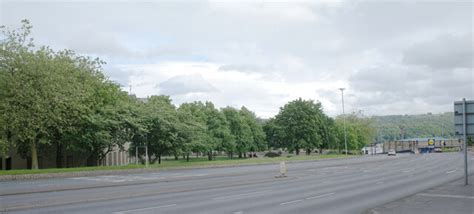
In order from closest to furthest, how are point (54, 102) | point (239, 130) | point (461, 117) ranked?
point (461, 117) < point (54, 102) < point (239, 130)

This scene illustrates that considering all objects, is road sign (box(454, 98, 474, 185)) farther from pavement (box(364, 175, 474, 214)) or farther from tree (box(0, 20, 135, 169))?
tree (box(0, 20, 135, 169))

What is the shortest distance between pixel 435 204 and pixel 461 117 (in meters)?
5.80

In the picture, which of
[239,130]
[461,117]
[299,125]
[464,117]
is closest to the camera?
[464,117]

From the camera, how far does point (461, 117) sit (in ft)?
63.9

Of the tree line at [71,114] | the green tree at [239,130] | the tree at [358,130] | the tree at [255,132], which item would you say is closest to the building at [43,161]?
the tree line at [71,114]

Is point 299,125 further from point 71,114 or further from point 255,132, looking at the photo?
point 71,114

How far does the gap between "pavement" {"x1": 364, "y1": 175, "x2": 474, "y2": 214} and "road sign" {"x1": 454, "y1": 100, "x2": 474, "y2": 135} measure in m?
2.30

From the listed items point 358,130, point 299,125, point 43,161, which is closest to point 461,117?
point 43,161

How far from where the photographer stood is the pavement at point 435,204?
13.5m

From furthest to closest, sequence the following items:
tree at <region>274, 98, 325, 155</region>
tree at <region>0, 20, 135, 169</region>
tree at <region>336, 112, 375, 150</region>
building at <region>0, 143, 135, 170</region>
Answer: tree at <region>336, 112, 375, 150</region>, tree at <region>274, 98, 325, 155</region>, building at <region>0, 143, 135, 170</region>, tree at <region>0, 20, 135, 169</region>

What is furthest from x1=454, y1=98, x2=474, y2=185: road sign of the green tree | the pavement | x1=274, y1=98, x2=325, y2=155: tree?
x1=274, y1=98, x2=325, y2=155: tree

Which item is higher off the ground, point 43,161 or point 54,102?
point 54,102

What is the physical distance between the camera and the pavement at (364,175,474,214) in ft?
44.2

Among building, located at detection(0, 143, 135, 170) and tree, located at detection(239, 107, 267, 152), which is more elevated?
tree, located at detection(239, 107, 267, 152)
